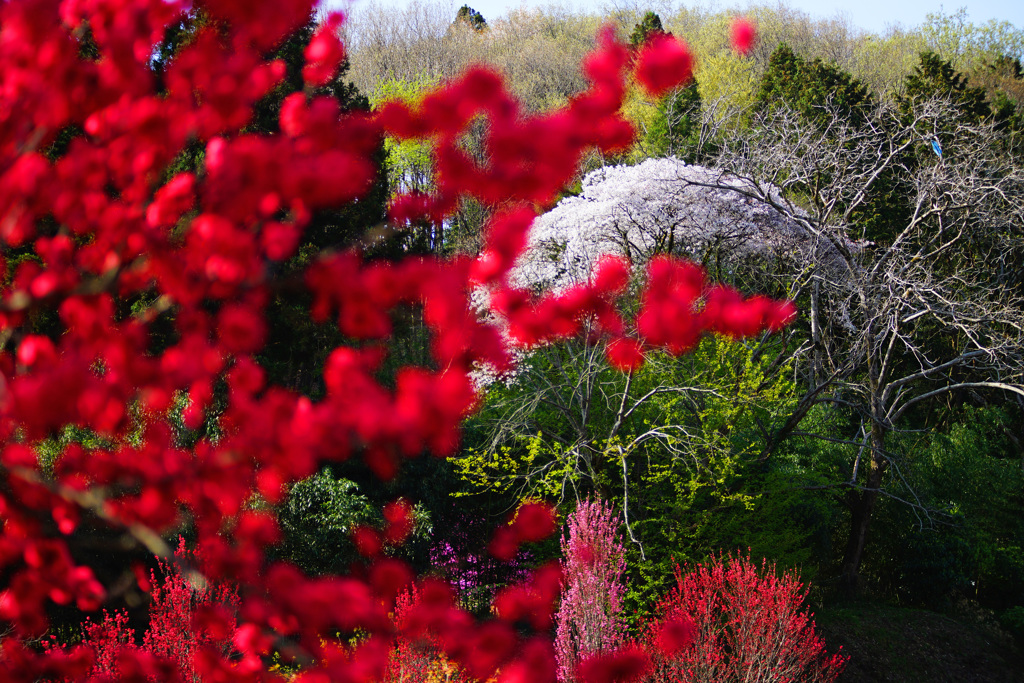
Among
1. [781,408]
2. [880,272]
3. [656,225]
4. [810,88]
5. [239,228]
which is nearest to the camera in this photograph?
[239,228]

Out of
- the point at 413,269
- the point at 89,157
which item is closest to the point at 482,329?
the point at 413,269

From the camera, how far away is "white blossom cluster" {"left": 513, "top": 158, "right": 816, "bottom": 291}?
37.8 feet

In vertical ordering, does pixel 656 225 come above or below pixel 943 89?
below

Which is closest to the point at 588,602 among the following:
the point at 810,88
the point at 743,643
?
the point at 743,643

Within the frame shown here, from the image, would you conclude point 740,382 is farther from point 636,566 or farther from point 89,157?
point 89,157

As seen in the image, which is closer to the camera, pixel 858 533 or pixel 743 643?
pixel 743 643

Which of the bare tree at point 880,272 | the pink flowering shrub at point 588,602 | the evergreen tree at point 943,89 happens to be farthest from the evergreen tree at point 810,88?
the pink flowering shrub at point 588,602

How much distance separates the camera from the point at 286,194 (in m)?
1.28

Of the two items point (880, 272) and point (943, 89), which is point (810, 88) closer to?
point (943, 89)

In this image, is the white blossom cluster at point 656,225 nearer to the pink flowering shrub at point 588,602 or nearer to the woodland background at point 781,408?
the woodland background at point 781,408

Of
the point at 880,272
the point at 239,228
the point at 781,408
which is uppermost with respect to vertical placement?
the point at 880,272

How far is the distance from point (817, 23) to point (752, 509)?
1257 inches

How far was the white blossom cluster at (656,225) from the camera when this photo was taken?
37.8 ft

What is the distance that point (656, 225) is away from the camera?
12.0 metres
